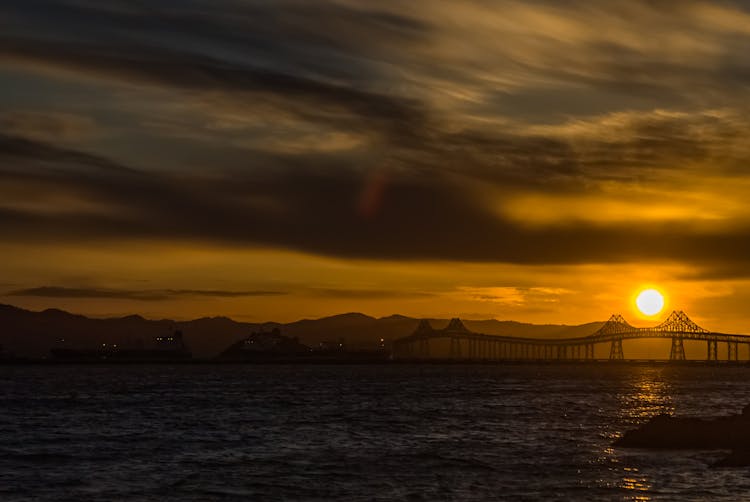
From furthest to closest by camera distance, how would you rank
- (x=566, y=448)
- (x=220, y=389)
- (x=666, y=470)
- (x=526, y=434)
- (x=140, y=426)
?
1. (x=220, y=389)
2. (x=140, y=426)
3. (x=526, y=434)
4. (x=566, y=448)
5. (x=666, y=470)

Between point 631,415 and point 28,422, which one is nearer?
point 28,422

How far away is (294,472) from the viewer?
166 ft

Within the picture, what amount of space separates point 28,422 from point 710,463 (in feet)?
169

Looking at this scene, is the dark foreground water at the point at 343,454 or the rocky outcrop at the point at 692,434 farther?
the rocky outcrop at the point at 692,434

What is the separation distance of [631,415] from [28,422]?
4655 centimetres

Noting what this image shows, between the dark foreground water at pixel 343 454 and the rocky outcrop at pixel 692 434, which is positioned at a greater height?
the rocky outcrop at pixel 692 434

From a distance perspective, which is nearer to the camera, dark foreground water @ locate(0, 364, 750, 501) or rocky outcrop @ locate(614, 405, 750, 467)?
dark foreground water @ locate(0, 364, 750, 501)

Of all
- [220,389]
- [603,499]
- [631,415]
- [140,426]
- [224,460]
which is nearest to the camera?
[603,499]

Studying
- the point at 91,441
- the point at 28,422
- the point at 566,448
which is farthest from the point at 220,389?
the point at 566,448

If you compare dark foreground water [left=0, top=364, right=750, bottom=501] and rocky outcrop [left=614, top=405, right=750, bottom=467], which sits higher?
rocky outcrop [left=614, top=405, right=750, bottom=467]

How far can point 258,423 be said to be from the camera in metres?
80.4

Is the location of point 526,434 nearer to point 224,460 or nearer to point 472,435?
point 472,435

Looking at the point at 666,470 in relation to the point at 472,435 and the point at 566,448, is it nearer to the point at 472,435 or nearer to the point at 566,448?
the point at 566,448

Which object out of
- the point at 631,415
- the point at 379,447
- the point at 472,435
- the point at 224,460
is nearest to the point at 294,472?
the point at 224,460
